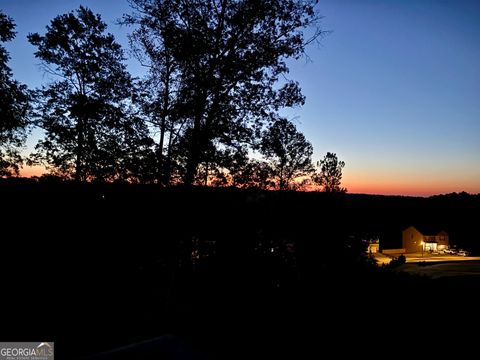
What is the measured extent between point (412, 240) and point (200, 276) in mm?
45708

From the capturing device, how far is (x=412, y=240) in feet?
137

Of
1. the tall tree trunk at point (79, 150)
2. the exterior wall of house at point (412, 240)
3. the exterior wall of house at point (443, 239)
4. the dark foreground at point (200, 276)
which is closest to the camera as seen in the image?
the dark foreground at point (200, 276)

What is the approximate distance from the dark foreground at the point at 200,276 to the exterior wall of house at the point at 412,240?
40090 millimetres

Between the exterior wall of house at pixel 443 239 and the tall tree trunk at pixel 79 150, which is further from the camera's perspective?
the exterior wall of house at pixel 443 239

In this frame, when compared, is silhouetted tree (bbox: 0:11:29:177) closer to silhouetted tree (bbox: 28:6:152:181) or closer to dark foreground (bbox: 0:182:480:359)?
silhouetted tree (bbox: 28:6:152:181)

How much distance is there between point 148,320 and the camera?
19.6ft

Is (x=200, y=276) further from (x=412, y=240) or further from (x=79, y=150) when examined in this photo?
(x=412, y=240)

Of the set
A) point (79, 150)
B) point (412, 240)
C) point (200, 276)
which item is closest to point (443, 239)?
point (412, 240)

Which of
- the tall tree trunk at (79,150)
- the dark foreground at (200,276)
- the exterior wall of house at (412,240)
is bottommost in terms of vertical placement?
the exterior wall of house at (412,240)

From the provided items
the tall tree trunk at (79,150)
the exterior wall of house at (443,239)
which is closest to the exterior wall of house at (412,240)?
the exterior wall of house at (443,239)

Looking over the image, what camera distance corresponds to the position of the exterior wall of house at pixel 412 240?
41281 millimetres

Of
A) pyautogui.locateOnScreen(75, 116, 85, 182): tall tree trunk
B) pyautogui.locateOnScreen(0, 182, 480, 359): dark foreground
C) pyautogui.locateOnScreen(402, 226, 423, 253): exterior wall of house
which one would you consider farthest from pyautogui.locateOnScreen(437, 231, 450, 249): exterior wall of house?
pyautogui.locateOnScreen(75, 116, 85, 182): tall tree trunk

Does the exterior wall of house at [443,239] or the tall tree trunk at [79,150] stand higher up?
the tall tree trunk at [79,150]

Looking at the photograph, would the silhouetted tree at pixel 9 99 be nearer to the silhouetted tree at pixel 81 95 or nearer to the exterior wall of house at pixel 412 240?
the silhouetted tree at pixel 81 95
